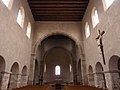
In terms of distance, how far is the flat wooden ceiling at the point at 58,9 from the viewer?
9.22m

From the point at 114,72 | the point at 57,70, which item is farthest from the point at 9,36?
the point at 57,70

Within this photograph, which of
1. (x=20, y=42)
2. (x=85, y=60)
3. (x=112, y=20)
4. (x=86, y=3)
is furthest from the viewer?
(x=85, y=60)

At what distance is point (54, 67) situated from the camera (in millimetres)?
22234

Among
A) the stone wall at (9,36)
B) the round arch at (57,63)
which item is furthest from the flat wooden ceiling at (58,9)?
the round arch at (57,63)

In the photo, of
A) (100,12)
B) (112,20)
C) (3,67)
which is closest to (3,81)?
(3,67)

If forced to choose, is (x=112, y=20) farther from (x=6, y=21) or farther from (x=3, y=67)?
(x=3, y=67)

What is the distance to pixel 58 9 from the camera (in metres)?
10.1

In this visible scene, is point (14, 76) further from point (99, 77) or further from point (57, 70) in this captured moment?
point (57, 70)

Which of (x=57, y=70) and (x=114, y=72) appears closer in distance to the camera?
(x=114, y=72)

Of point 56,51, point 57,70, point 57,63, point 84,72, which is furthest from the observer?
point 57,63

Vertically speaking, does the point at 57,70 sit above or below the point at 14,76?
above

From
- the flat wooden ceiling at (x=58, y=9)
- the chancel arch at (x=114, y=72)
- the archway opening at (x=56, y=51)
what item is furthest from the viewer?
the archway opening at (x=56, y=51)

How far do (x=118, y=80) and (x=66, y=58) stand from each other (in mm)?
16851

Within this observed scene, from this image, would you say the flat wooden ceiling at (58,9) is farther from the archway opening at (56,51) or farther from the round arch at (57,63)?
the round arch at (57,63)
